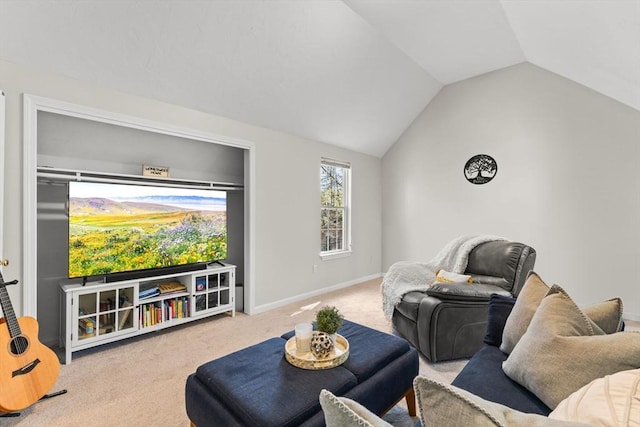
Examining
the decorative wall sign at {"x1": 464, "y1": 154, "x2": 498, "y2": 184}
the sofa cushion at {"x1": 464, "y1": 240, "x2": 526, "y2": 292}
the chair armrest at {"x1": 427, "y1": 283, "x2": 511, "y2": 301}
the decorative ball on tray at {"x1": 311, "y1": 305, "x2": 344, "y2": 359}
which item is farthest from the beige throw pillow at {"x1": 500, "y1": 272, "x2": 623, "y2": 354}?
the decorative wall sign at {"x1": 464, "y1": 154, "x2": 498, "y2": 184}

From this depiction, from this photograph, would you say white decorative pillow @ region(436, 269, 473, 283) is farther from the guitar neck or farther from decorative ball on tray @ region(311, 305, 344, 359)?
the guitar neck

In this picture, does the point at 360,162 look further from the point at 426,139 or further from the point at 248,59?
the point at 248,59

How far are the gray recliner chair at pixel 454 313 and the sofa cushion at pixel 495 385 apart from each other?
86cm

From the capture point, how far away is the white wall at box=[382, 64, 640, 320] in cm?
372

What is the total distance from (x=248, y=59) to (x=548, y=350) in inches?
123

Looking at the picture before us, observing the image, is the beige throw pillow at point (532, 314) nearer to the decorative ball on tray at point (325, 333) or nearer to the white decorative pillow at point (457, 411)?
the decorative ball on tray at point (325, 333)

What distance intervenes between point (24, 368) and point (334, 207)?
3989 mm

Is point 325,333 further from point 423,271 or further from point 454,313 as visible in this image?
point 423,271

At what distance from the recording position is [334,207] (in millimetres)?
5172

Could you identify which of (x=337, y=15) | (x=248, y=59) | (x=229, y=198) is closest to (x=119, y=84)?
(x=248, y=59)

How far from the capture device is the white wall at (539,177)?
146 inches

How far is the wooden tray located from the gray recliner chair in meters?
1.08

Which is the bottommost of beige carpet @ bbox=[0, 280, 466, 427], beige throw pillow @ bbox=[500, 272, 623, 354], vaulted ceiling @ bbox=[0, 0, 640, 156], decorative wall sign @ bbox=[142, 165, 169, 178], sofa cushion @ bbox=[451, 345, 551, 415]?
beige carpet @ bbox=[0, 280, 466, 427]

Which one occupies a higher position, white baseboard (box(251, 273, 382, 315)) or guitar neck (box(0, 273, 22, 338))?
guitar neck (box(0, 273, 22, 338))
